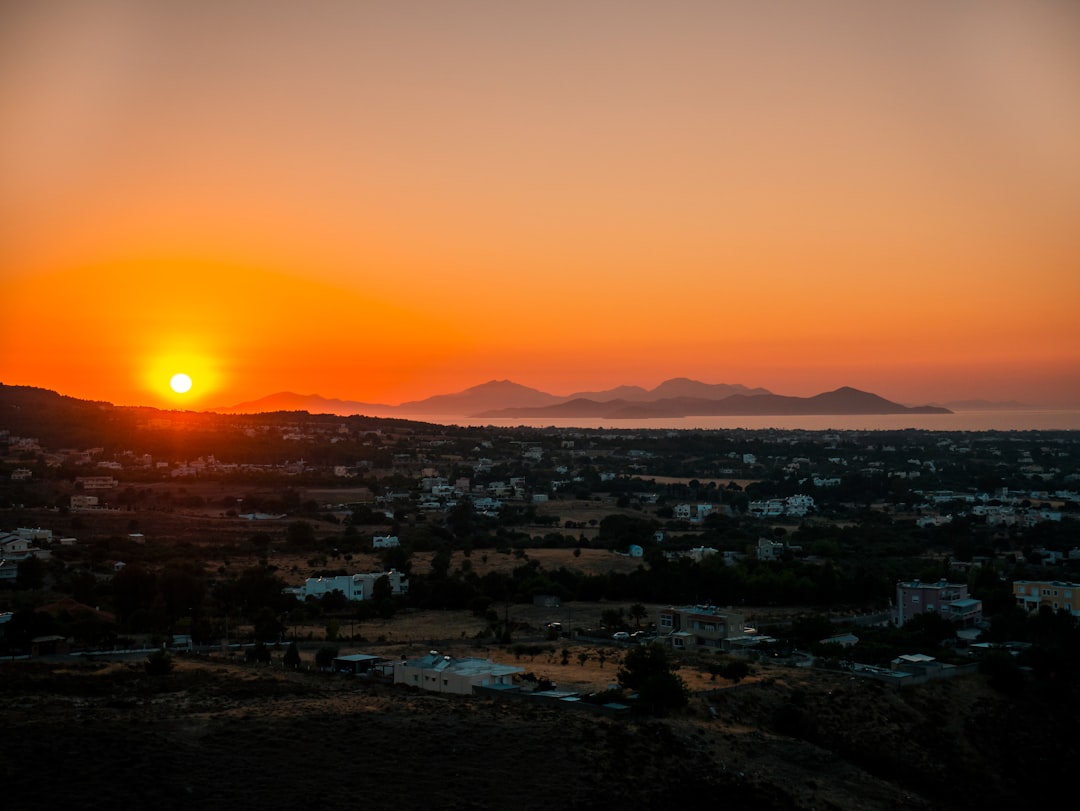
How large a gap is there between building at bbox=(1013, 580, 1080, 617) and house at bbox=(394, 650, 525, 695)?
2072cm

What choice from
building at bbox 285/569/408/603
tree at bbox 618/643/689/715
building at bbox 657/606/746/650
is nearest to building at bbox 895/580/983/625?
building at bbox 657/606/746/650

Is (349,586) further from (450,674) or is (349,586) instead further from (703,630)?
(450,674)

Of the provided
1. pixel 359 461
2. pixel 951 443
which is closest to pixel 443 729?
pixel 359 461

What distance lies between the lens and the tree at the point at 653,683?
71.8ft

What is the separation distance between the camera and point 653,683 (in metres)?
22.0

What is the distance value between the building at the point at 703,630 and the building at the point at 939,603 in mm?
6971

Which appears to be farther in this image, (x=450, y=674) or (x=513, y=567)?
(x=513, y=567)

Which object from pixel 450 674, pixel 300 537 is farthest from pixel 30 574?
pixel 450 674

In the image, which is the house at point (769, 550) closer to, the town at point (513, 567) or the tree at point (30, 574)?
the town at point (513, 567)

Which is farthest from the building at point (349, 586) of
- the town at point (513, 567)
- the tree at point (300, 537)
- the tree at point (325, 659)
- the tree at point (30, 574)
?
the tree at point (325, 659)

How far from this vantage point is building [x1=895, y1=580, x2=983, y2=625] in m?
35.1

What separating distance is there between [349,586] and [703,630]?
14668 millimetres

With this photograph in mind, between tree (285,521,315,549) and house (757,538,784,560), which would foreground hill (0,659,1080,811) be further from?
tree (285,521,315,549)

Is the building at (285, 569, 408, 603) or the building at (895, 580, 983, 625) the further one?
the building at (285, 569, 408, 603)
